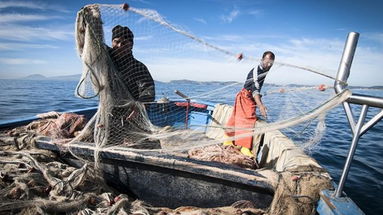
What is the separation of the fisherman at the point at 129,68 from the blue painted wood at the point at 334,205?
290cm

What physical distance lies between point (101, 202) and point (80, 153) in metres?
0.88

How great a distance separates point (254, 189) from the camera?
2.91 meters

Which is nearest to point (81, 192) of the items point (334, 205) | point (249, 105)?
point (334, 205)

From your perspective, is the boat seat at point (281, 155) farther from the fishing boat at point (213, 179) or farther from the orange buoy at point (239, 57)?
the orange buoy at point (239, 57)

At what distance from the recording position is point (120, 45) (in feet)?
11.8

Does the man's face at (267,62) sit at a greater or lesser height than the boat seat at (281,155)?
greater

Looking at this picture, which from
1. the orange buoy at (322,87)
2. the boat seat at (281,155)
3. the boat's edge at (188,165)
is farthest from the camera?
the boat seat at (281,155)

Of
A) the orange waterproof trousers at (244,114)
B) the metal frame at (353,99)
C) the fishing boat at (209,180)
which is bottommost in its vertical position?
the fishing boat at (209,180)

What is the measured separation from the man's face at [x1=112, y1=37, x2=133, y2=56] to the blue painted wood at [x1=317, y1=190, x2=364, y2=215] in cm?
329

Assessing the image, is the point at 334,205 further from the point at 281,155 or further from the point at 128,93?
the point at 128,93

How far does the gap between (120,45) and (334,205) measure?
3.43 m

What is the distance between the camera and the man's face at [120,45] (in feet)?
11.8

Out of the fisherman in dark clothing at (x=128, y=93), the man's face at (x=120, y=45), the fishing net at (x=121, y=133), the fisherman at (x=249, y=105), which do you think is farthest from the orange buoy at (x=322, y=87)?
the man's face at (x=120, y=45)

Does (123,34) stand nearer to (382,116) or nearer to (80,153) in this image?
(80,153)
